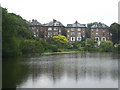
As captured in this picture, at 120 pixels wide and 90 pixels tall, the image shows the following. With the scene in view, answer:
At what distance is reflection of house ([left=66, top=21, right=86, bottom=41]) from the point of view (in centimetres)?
9619

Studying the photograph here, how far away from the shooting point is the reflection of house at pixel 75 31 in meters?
96.2

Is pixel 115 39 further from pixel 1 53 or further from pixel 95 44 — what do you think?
pixel 1 53

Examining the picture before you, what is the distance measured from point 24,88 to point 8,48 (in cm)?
2635

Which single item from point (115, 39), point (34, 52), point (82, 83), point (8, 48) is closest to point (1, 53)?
point (8, 48)

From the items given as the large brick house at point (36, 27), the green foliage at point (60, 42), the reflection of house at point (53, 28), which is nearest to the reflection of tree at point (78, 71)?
the green foliage at point (60, 42)

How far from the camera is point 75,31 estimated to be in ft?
316

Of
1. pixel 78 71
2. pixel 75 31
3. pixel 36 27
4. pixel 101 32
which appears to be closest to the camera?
pixel 78 71

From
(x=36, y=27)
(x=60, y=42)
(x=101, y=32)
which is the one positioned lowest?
(x=60, y=42)

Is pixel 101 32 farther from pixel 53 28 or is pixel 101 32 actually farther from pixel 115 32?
pixel 53 28

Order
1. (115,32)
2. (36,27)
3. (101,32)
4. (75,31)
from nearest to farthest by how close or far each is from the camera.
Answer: (115,32)
(36,27)
(75,31)
(101,32)

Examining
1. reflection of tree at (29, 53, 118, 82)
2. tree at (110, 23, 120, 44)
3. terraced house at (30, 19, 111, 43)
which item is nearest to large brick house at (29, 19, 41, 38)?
terraced house at (30, 19, 111, 43)

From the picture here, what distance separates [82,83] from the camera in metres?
16.2

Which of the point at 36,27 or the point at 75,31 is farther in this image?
the point at 75,31

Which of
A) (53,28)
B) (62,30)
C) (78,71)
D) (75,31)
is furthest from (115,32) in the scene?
(78,71)
